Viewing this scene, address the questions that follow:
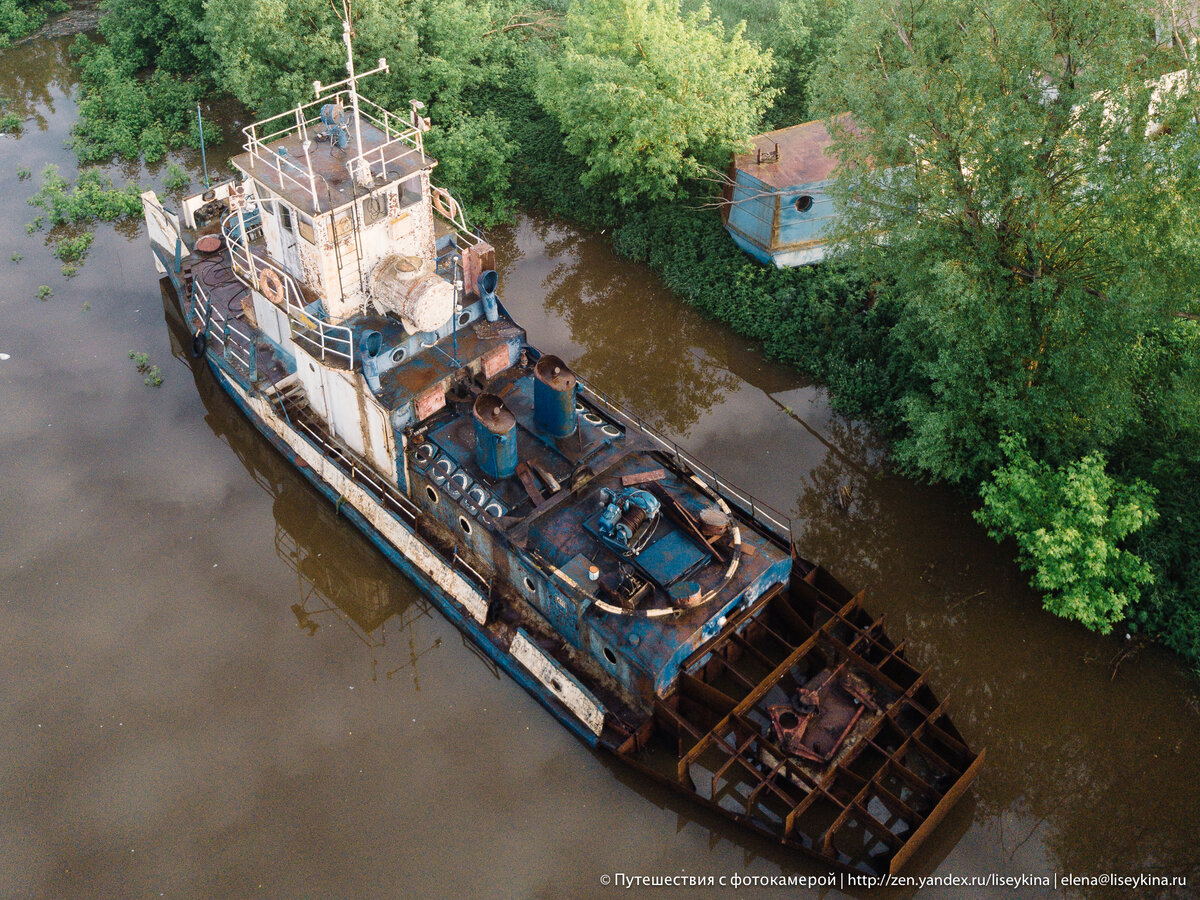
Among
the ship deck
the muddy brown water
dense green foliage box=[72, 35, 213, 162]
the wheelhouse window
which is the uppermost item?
the ship deck

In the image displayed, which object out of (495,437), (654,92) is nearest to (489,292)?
(495,437)

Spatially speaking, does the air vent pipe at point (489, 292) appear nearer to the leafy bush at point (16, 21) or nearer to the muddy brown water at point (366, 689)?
the muddy brown water at point (366, 689)

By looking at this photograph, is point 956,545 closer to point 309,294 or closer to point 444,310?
point 444,310

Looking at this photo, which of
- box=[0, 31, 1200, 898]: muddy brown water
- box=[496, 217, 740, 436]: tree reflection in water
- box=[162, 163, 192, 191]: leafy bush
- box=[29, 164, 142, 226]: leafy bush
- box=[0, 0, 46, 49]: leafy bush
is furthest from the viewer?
box=[0, 0, 46, 49]: leafy bush

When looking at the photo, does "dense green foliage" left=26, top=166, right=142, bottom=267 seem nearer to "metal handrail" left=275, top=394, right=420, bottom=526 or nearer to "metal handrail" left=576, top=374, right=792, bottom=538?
"metal handrail" left=275, top=394, right=420, bottom=526

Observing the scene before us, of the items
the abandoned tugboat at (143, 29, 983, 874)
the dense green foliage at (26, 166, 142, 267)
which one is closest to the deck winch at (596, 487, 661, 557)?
the abandoned tugboat at (143, 29, 983, 874)

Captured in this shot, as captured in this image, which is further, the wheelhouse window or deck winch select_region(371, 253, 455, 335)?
the wheelhouse window
